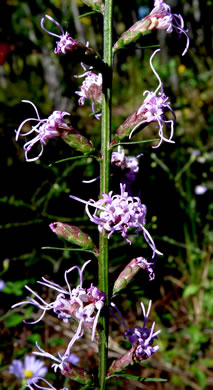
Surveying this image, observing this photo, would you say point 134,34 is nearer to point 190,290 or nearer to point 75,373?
point 75,373

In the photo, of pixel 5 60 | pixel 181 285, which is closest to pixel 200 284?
pixel 181 285

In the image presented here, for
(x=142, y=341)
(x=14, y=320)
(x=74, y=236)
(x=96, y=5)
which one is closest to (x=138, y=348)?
(x=142, y=341)

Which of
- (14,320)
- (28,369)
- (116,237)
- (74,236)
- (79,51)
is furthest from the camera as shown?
(116,237)

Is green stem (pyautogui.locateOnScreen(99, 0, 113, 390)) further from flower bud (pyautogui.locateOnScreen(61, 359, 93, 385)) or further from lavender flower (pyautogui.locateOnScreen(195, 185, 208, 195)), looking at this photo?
lavender flower (pyautogui.locateOnScreen(195, 185, 208, 195))

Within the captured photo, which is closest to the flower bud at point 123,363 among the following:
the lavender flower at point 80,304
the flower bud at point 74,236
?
the lavender flower at point 80,304

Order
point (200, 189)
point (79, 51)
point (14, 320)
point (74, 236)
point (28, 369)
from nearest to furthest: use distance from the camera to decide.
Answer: point (79, 51), point (74, 236), point (28, 369), point (14, 320), point (200, 189)

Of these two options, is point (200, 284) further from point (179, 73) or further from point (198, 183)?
point (179, 73)

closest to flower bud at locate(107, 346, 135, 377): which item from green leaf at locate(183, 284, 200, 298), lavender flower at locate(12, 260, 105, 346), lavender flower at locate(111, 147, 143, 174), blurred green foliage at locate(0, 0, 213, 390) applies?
lavender flower at locate(12, 260, 105, 346)

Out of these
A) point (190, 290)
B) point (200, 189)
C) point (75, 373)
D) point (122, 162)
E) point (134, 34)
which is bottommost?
point (75, 373)
